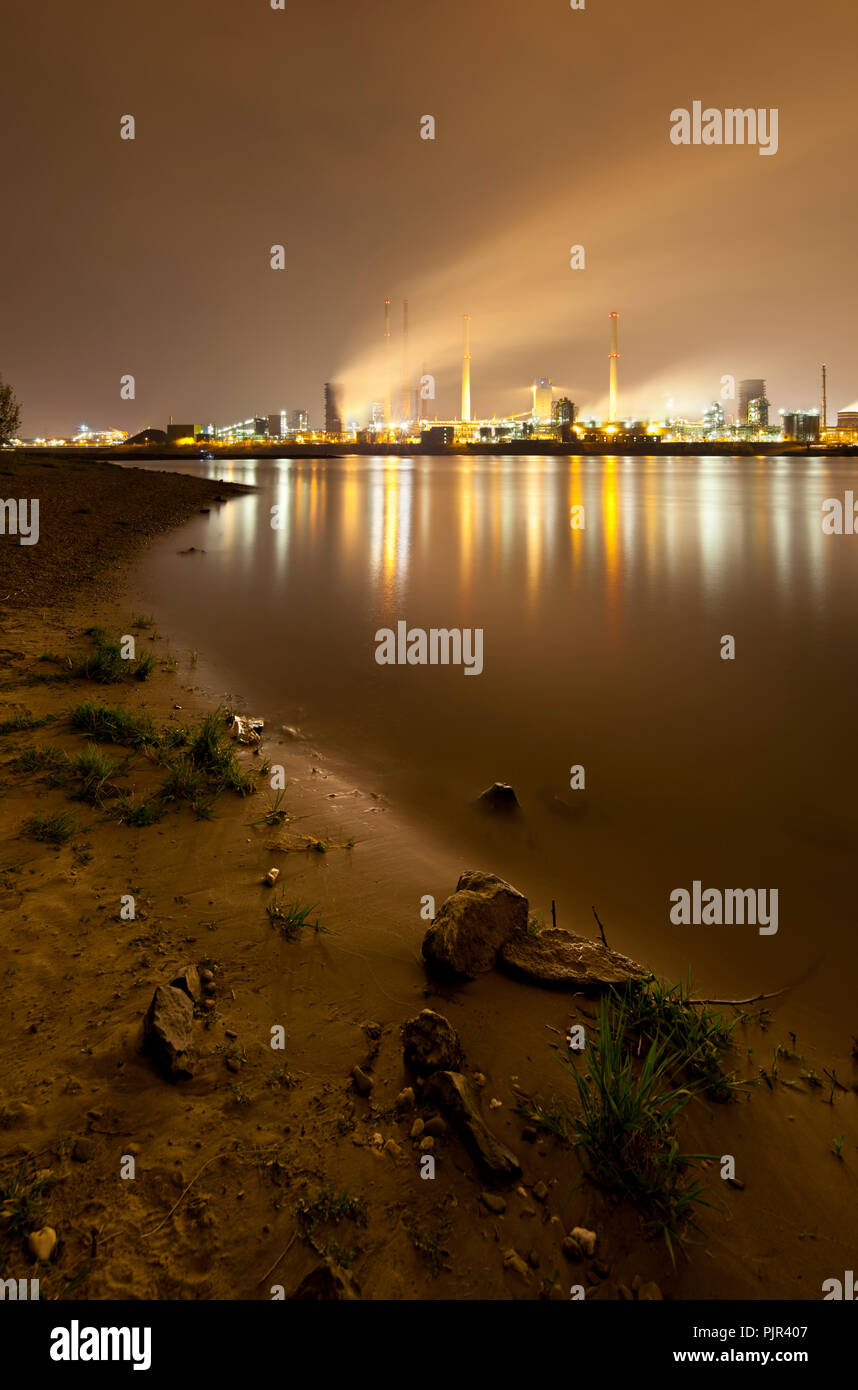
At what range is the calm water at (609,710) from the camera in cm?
542

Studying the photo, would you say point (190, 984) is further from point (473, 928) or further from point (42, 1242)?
point (473, 928)

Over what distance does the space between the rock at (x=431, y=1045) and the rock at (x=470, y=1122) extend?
10 cm

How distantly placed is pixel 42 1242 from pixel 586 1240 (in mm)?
1943

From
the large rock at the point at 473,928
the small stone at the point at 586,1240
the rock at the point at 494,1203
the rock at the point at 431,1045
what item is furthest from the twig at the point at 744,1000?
the rock at the point at 494,1203

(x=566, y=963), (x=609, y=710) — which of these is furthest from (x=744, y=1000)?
(x=609, y=710)

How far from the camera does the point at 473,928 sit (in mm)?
4156

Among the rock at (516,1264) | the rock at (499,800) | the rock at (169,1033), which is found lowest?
the rock at (516,1264)

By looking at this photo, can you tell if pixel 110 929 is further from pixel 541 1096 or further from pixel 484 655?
pixel 484 655

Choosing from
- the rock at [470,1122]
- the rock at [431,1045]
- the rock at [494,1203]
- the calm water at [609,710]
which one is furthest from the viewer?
the calm water at [609,710]

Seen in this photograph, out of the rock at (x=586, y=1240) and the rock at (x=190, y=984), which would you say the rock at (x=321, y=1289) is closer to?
the rock at (x=586, y=1240)
